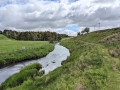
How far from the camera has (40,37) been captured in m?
149

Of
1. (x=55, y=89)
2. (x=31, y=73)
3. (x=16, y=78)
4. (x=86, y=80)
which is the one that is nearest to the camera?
(x=55, y=89)

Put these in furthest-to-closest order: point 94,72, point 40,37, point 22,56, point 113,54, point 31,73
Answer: point 40,37 → point 22,56 → point 113,54 → point 31,73 → point 94,72

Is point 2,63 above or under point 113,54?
under

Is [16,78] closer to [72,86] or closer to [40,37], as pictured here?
[72,86]

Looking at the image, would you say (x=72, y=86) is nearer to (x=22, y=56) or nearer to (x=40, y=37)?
(x=22, y=56)

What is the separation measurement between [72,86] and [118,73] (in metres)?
5.60

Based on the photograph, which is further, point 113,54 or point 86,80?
point 113,54

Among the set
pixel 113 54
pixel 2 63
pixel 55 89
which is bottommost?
pixel 2 63

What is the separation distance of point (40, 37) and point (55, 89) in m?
146

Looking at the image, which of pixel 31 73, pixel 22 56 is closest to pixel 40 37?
pixel 22 56

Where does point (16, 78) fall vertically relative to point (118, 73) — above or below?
below

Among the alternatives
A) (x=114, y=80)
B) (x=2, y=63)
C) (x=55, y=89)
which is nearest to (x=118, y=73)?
(x=114, y=80)

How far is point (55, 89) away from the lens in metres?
7.31

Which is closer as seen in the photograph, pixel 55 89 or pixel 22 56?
pixel 55 89
